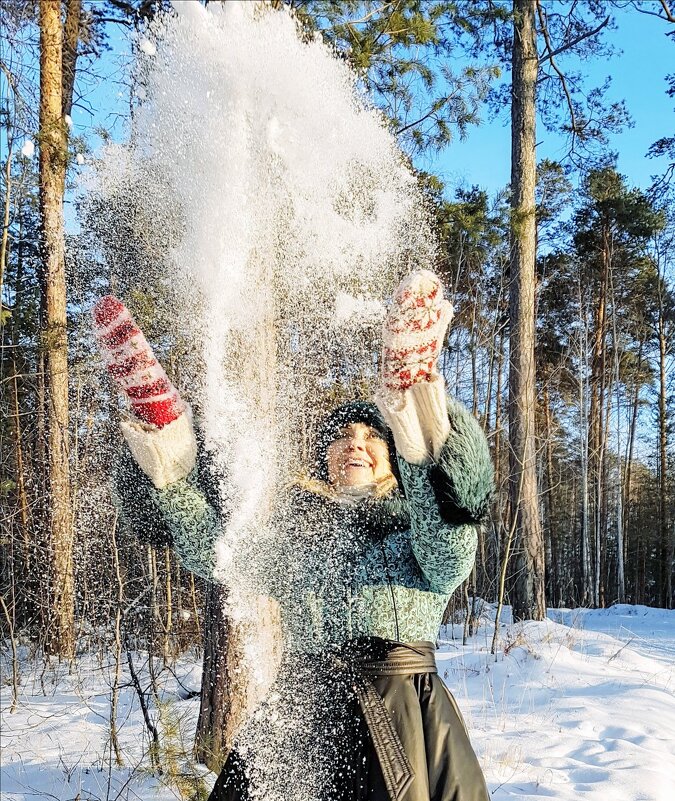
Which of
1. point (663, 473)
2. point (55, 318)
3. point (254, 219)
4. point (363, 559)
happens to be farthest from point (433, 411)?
point (663, 473)

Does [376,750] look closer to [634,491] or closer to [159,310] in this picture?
[159,310]

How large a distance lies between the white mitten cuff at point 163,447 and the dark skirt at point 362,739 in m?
0.55

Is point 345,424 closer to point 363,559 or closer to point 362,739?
point 363,559

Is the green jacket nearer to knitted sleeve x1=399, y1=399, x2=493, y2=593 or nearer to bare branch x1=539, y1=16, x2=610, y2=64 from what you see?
knitted sleeve x1=399, y1=399, x2=493, y2=593

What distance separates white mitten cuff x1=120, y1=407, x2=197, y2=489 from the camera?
1.28 m

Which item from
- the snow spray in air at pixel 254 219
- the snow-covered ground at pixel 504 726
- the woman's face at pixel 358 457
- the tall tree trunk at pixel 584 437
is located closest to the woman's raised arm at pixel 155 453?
the snow spray in air at pixel 254 219

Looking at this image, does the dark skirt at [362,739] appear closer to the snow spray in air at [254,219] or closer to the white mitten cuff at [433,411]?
the snow spray in air at [254,219]

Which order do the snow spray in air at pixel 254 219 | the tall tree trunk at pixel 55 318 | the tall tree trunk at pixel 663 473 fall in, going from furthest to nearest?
the tall tree trunk at pixel 663 473, the tall tree trunk at pixel 55 318, the snow spray in air at pixel 254 219

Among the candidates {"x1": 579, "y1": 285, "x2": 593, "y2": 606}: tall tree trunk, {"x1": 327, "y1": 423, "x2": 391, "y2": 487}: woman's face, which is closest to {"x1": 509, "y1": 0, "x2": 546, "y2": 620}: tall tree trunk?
{"x1": 327, "y1": 423, "x2": 391, "y2": 487}: woman's face

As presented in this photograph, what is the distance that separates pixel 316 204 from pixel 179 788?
2985 mm

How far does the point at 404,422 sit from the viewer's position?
1146 millimetres

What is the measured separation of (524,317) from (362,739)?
21.9ft

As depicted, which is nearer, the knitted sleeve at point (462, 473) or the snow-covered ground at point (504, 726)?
the knitted sleeve at point (462, 473)

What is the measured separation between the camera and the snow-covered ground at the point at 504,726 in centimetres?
307
